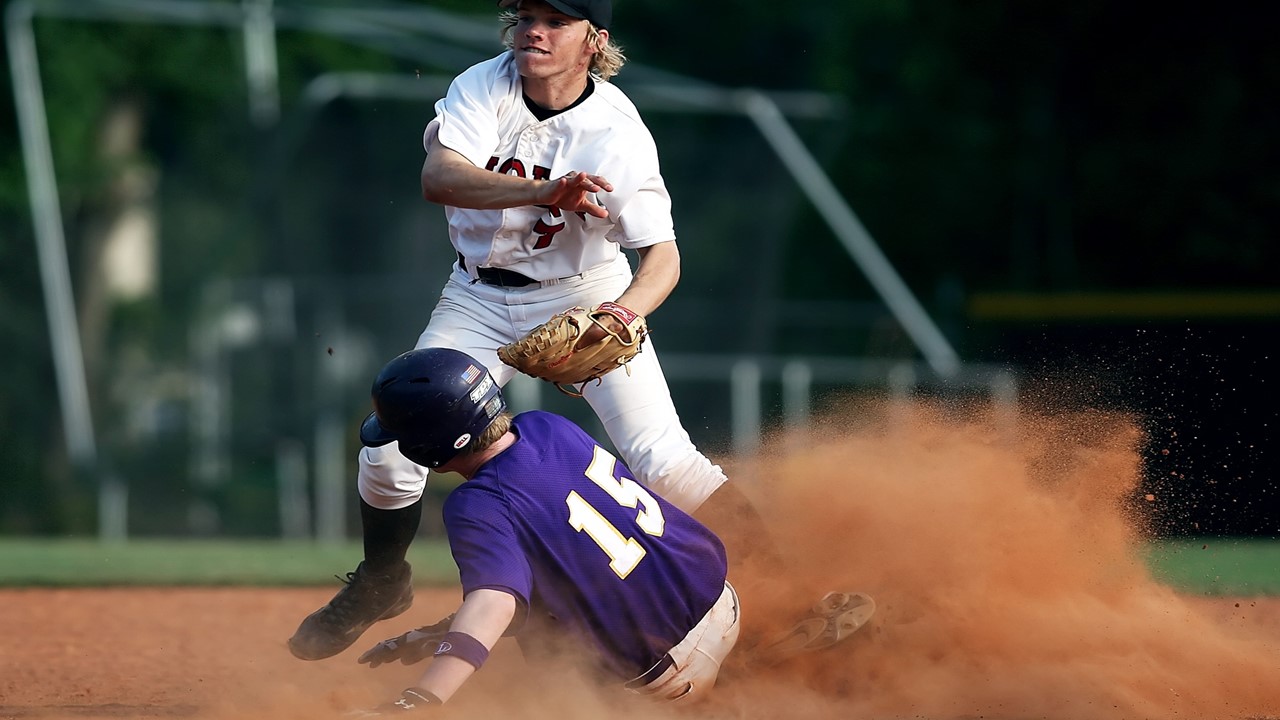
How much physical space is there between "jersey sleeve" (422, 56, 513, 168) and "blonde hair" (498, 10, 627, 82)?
0.14m

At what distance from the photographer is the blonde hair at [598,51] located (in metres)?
4.60

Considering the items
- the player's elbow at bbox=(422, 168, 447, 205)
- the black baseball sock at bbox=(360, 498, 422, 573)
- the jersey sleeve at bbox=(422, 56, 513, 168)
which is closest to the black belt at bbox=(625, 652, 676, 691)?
the black baseball sock at bbox=(360, 498, 422, 573)

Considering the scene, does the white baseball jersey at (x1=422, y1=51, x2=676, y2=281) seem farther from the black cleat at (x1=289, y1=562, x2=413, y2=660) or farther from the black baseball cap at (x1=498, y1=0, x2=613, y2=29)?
the black cleat at (x1=289, y1=562, x2=413, y2=660)

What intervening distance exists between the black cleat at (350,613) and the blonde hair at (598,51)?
5.43 ft

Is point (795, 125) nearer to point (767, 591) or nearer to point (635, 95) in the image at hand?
point (635, 95)

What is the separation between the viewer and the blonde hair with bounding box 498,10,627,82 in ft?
15.1

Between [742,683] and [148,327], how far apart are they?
64.8 ft

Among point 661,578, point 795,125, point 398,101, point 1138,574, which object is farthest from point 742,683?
point 795,125

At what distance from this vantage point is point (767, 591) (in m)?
4.49

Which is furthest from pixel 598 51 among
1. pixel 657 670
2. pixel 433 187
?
pixel 657 670

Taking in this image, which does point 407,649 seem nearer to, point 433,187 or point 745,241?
point 433,187

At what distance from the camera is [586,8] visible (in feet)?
14.7

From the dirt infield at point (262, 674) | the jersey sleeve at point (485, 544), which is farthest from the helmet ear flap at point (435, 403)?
the dirt infield at point (262, 674)

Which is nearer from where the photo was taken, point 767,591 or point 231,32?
point 767,591
